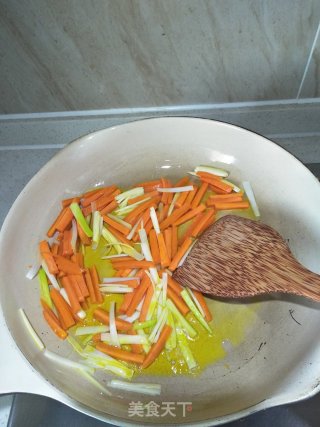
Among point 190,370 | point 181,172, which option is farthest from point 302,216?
point 190,370

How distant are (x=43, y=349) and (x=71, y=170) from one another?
0.46 m

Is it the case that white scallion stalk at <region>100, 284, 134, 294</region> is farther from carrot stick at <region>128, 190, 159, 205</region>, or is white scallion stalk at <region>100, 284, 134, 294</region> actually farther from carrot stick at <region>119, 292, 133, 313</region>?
carrot stick at <region>128, 190, 159, 205</region>

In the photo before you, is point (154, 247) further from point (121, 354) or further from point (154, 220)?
point (121, 354)

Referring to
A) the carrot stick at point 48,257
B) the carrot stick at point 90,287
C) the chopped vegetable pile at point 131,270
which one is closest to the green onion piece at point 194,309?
the chopped vegetable pile at point 131,270

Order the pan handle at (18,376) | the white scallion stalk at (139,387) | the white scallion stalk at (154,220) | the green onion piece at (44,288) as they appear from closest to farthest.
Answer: the pan handle at (18,376), the white scallion stalk at (139,387), the green onion piece at (44,288), the white scallion stalk at (154,220)

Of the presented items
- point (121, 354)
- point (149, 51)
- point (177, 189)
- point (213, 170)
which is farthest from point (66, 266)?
point (149, 51)

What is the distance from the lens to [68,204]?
1.15 meters

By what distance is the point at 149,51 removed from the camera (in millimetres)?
1150

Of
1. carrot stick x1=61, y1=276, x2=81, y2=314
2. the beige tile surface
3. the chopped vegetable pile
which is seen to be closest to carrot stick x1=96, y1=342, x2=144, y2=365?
the chopped vegetable pile

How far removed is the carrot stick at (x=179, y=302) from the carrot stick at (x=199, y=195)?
24cm

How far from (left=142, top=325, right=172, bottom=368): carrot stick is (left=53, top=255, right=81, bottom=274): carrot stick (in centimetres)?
25

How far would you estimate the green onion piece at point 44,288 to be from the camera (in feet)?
3.43

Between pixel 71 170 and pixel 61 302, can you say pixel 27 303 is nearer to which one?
pixel 61 302

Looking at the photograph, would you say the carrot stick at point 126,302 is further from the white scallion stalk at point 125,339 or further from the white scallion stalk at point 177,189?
the white scallion stalk at point 177,189
